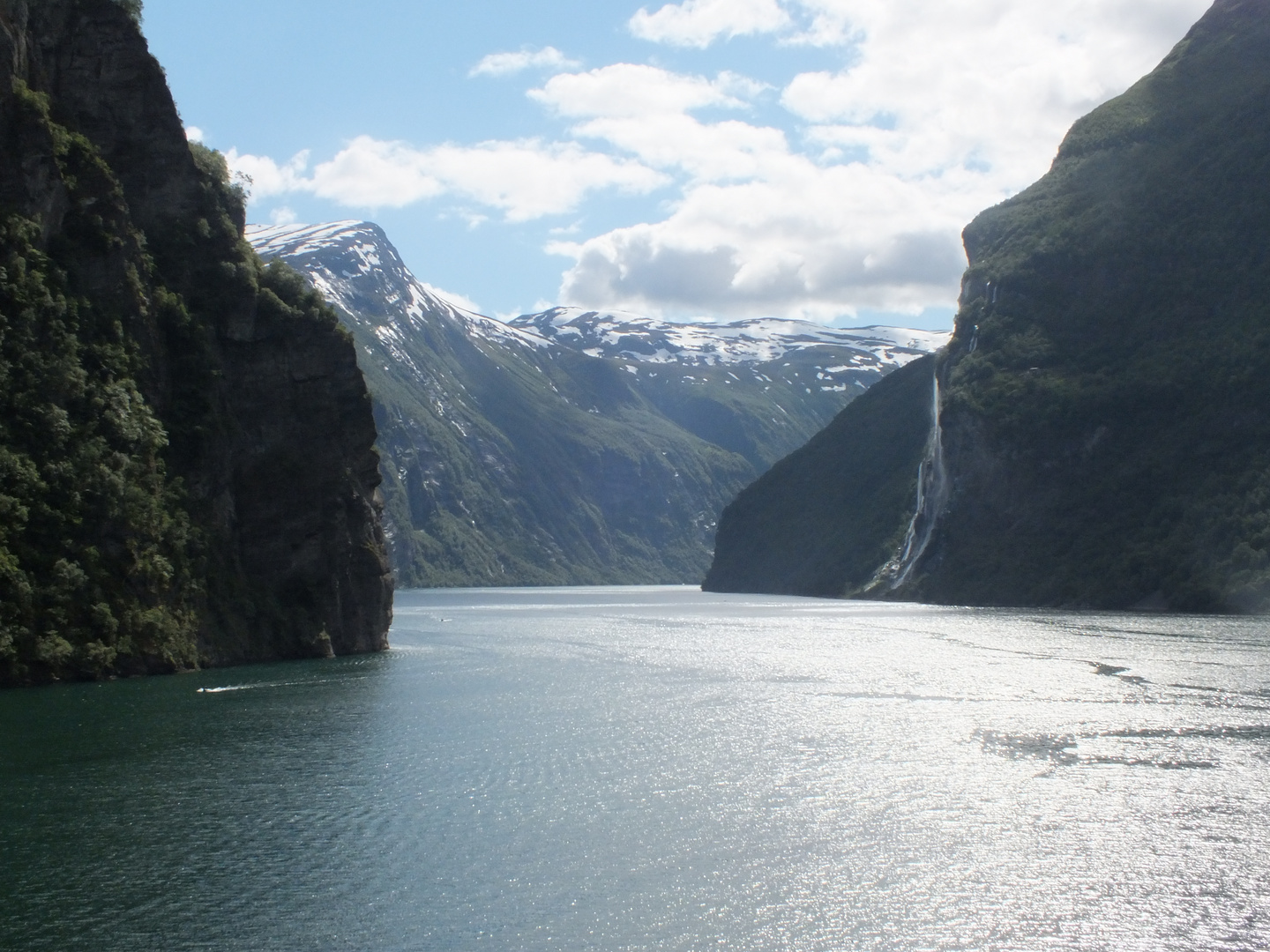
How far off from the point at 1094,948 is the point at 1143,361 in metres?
146

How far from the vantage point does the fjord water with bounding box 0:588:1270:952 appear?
92.3 ft

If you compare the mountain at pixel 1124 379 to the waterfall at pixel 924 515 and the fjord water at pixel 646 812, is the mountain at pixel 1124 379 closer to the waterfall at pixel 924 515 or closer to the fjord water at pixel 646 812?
the waterfall at pixel 924 515

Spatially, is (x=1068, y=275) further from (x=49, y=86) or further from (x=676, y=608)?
(x=49, y=86)

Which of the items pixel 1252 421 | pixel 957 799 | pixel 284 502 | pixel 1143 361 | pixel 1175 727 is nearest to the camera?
pixel 957 799

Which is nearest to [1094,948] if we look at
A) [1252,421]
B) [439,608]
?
[1252,421]

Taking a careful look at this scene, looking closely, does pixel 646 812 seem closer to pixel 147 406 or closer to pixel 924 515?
pixel 147 406

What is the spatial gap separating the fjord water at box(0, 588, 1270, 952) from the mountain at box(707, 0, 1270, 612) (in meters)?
70.5

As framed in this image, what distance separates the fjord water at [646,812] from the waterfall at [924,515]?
107591mm

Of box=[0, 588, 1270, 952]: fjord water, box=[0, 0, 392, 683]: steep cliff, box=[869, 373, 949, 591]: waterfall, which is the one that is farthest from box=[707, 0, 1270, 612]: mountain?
box=[0, 0, 392, 683]: steep cliff

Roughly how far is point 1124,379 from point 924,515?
37.9m

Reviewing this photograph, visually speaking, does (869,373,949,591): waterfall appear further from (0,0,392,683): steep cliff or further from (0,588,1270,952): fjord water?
(0,588,1270,952): fjord water

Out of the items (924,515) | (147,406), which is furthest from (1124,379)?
(147,406)

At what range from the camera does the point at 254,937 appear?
89.3 feet

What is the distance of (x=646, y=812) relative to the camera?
38.5m
